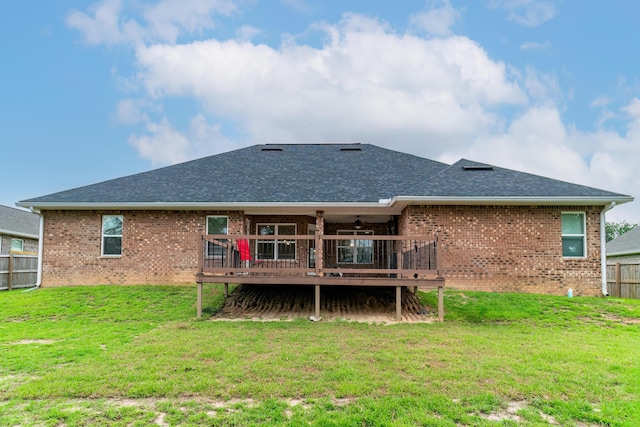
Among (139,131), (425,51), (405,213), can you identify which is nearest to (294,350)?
(405,213)

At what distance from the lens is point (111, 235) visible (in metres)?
13.5

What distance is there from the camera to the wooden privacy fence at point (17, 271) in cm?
1445

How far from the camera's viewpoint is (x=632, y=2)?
41.8 ft

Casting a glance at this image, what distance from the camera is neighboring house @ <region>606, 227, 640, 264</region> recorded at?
2101 cm

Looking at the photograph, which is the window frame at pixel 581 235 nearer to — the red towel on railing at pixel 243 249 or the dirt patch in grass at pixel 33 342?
the red towel on railing at pixel 243 249

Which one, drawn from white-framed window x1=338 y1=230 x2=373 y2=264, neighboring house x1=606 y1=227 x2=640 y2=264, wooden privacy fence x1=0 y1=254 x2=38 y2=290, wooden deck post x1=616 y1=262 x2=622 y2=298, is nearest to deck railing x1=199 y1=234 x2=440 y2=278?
white-framed window x1=338 y1=230 x2=373 y2=264

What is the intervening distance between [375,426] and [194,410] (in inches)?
67.4

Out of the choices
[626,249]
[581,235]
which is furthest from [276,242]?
[626,249]

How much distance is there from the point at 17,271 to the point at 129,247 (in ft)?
16.9

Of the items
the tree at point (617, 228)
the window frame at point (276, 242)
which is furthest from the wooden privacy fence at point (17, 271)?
the tree at point (617, 228)

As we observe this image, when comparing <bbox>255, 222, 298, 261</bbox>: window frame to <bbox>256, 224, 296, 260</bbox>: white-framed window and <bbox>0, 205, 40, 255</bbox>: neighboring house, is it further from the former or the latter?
<bbox>0, 205, 40, 255</bbox>: neighboring house

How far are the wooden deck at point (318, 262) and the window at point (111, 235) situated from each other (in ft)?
9.68

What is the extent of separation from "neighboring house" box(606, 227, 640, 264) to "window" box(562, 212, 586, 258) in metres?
11.0

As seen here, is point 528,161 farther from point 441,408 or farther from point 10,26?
point 10,26
